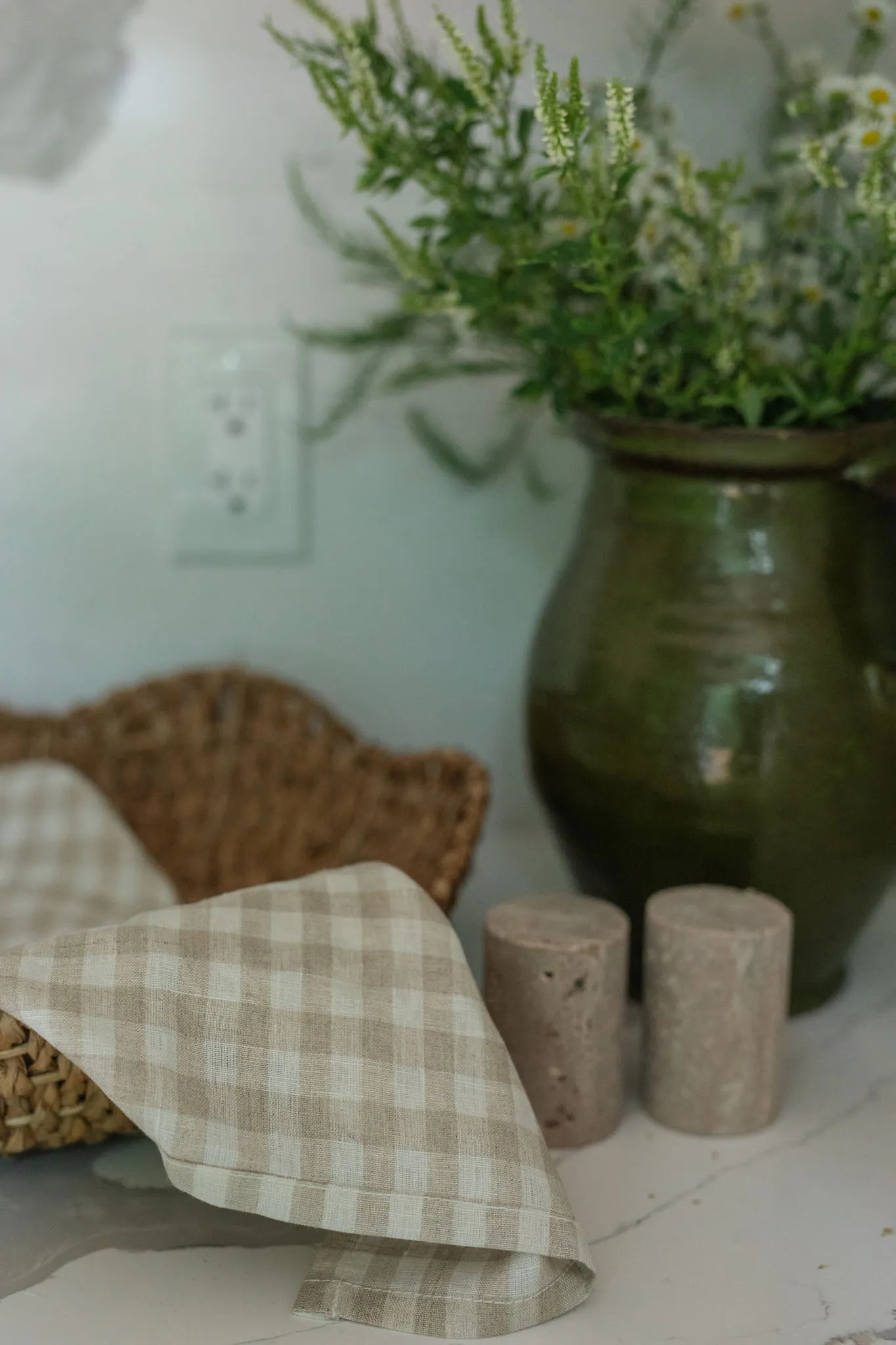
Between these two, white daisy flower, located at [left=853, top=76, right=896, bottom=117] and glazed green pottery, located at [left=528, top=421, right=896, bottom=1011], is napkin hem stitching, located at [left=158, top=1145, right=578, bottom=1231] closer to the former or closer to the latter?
glazed green pottery, located at [left=528, top=421, right=896, bottom=1011]

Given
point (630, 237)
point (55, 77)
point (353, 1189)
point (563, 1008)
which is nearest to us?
point (353, 1189)

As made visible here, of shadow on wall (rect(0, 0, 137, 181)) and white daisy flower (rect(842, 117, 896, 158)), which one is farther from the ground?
shadow on wall (rect(0, 0, 137, 181))

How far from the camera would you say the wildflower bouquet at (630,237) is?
1.96 feet

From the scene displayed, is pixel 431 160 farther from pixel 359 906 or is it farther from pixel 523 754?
pixel 523 754

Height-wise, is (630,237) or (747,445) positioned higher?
(630,237)

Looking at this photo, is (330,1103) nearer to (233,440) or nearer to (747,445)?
A: (747,445)

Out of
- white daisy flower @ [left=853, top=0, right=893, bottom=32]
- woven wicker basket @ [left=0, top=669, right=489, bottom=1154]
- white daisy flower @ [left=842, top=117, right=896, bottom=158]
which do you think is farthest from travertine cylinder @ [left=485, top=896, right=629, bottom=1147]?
white daisy flower @ [left=853, top=0, right=893, bottom=32]

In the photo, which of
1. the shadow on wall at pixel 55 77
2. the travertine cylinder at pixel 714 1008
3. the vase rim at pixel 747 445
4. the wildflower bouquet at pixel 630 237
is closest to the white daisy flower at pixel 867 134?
the wildflower bouquet at pixel 630 237

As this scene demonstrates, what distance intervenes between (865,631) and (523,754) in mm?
347

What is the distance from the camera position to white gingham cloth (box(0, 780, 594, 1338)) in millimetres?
494

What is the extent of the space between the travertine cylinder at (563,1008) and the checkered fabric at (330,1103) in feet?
0.24

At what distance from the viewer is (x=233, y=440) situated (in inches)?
35.2

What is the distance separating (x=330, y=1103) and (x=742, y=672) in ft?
1.01

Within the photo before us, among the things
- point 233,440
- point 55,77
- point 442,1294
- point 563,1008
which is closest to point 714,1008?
point 563,1008
